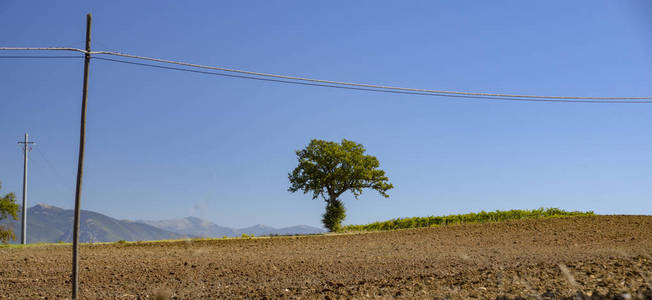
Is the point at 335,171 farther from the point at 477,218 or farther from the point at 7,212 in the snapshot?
the point at 7,212

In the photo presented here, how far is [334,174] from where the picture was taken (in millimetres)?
31750

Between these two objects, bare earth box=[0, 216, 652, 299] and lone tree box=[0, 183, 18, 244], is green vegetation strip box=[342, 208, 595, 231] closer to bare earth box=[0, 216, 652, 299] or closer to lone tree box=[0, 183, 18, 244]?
bare earth box=[0, 216, 652, 299]

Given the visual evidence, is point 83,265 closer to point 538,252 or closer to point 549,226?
point 538,252

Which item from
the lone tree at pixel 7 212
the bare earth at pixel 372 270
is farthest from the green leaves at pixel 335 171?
the lone tree at pixel 7 212

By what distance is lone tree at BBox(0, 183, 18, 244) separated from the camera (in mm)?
32125

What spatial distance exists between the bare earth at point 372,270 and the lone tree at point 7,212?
15.1m

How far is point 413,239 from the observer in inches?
877

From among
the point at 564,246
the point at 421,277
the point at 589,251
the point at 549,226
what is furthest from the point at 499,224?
the point at 421,277

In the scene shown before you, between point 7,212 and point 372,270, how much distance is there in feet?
99.2

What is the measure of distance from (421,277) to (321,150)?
20708mm

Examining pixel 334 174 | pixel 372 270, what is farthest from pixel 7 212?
pixel 372 270

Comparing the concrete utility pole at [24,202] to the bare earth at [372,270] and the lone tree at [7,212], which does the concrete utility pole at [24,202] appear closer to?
the lone tree at [7,212]

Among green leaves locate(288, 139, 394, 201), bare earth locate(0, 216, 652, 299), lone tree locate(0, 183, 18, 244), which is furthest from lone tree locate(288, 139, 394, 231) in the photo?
lone tree locate(0, 183, 18, 244)

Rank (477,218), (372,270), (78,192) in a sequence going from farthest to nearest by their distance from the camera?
(477,218)
(372,270)
(78,192)
